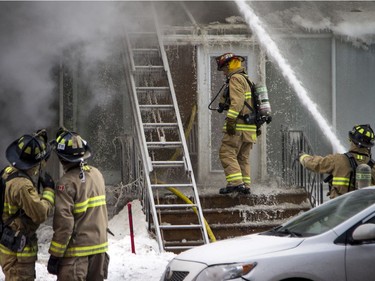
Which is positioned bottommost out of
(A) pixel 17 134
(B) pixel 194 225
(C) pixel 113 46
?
(B) pixel 194 225

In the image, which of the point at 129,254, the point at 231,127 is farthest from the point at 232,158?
the point at 129,254

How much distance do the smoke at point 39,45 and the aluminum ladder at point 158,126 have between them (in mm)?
443

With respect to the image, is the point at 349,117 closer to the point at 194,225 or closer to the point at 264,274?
the point at 194,225

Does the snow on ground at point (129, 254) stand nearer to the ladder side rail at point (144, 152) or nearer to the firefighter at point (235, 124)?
the ladder side rail at point (144, 152)

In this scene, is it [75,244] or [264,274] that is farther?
[75,244]

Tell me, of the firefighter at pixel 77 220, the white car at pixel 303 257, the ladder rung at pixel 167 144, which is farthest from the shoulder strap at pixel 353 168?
the firefighter at pixel 77 220

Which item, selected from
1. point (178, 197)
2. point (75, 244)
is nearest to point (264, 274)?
point (75, 244)

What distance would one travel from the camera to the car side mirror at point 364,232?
277 inches

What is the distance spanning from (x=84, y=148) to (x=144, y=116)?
544 cm

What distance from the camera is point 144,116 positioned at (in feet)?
43.7

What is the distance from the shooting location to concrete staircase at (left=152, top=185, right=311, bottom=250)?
38.2ft

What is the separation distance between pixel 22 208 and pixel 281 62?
6.91 metres

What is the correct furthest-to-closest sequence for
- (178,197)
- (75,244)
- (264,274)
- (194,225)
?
1. (178,197)
2. (194,225)
3. (75,244)
4. (264,274)

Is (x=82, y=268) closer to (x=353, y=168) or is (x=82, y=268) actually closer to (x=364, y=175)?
(x=364, y=175)
